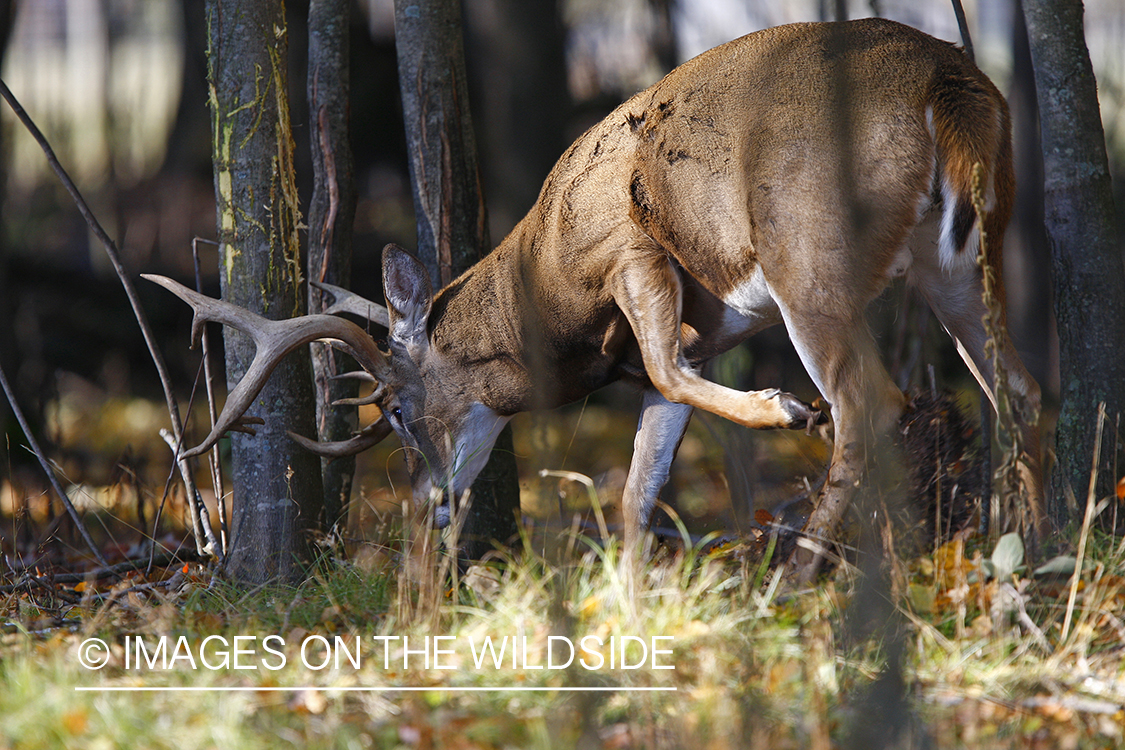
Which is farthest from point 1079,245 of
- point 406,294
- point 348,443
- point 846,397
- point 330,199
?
point 330,199

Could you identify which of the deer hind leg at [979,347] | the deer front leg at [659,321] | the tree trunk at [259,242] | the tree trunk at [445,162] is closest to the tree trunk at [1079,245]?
the deer hind leg at [979,347]

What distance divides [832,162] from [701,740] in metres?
2.37

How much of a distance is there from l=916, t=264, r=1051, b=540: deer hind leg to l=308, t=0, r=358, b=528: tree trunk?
121 inches

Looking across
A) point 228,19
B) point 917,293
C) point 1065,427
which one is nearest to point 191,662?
point 228,19

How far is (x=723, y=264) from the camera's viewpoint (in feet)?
14.4

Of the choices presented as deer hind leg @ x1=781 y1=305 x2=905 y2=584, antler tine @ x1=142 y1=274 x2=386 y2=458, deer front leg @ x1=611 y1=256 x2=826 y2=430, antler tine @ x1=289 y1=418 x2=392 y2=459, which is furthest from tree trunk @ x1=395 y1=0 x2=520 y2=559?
deer hind leg @ x1=781 y1=305 x2=905 y2=584

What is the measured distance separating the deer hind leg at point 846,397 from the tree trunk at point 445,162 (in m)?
1.99

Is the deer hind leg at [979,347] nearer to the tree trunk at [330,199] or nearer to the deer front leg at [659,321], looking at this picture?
the deer front leg at [659,321]

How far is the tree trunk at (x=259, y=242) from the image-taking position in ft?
15.3

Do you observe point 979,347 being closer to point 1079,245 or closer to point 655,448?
point 1079,245

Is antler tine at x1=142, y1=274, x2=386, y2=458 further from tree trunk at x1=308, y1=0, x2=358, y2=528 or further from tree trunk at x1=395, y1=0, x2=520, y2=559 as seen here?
tree trunk at x1=395, y1=0, x2=520, y2=559

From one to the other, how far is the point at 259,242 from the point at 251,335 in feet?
1.58

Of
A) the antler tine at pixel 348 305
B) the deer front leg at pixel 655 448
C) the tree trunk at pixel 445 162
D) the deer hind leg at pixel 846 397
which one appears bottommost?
the deer front leg at pixel 655 448

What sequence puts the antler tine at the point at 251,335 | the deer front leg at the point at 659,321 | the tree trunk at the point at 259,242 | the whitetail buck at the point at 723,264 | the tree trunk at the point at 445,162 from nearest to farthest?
1. the whitetail buck at the point at 723,264
2. the antler tine at the point at 251,335
3. the deer front leg at the point at 659,321
4. the tree trunk at the point at 259,242
5. the tree trunk at the point at 445,162
